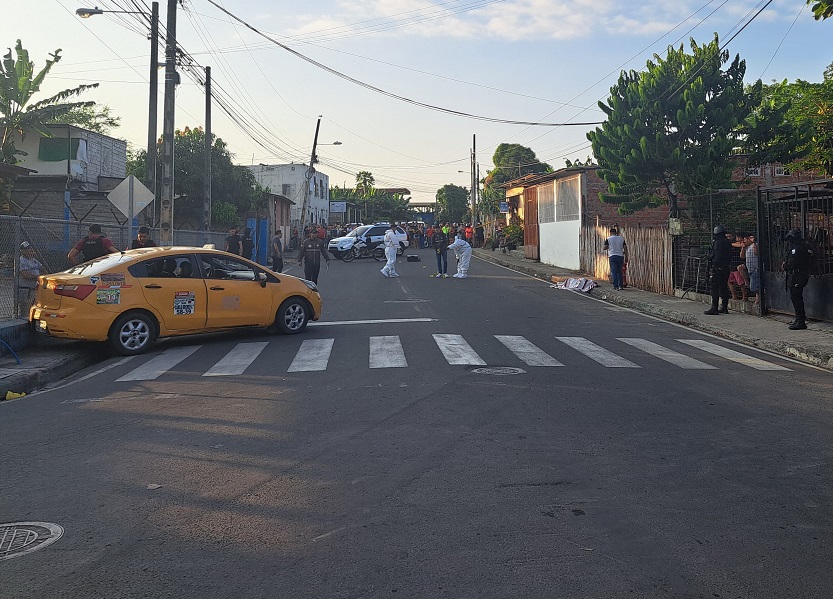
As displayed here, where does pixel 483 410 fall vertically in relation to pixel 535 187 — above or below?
below

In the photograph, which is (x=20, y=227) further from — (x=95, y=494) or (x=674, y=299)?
(x=674, y=299)

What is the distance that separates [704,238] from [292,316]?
11948mm

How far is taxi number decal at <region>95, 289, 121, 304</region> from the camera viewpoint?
11.7 meters

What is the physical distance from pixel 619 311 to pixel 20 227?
1271 centimetres

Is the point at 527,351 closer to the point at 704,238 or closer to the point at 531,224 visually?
the point at 704,238

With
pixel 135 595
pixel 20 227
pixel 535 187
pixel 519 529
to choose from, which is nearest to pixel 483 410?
pixel 519 529

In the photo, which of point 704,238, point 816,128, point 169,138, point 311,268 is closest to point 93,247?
point 169,138

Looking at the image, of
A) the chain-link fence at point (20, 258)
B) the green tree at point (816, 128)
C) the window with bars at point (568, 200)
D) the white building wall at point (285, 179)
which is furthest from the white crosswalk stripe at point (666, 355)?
the white building wall at point (285, 179)

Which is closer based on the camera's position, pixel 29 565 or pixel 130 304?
pixel 29 565

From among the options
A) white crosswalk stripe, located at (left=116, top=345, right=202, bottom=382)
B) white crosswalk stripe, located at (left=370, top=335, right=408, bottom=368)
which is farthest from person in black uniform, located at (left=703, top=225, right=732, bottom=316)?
white crosswalk stripe, located at (left=116, top=345, right=202, bottom=382)

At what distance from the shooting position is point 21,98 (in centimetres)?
2572

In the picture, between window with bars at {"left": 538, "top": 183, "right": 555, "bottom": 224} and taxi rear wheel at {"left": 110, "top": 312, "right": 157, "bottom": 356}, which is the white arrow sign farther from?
window with bars at {"left": 538, "top": 183, "right": 555, "bottom": 224}

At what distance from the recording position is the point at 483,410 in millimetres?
8008

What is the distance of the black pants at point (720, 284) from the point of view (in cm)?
1747
